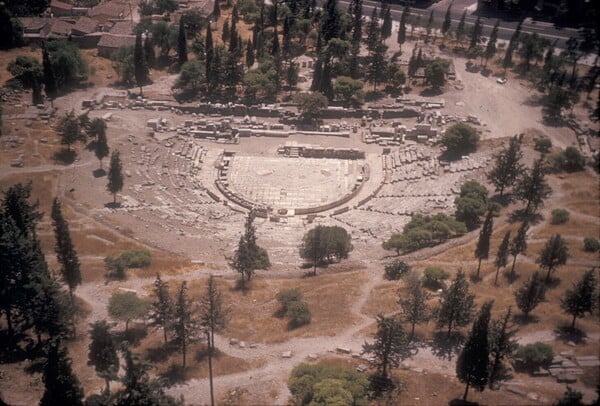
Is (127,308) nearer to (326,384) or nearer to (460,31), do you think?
(326,384)

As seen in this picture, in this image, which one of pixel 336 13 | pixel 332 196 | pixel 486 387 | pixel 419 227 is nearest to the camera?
pixel 486 387

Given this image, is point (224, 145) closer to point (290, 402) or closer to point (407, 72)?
point (407, 72)

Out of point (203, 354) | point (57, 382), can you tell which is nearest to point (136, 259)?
point (203, 354)

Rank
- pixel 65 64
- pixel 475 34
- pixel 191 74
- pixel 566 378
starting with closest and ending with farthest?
pixel 566 378
pixel 65 64
pixel 191 74
pixel 475 34

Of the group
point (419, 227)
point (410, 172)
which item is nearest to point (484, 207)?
point (419, 227)

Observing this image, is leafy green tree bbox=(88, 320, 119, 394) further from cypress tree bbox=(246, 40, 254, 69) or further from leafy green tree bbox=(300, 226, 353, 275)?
cypress tree bbox=(246, 40, 254, 69)

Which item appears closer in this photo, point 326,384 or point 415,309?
point 326,384
